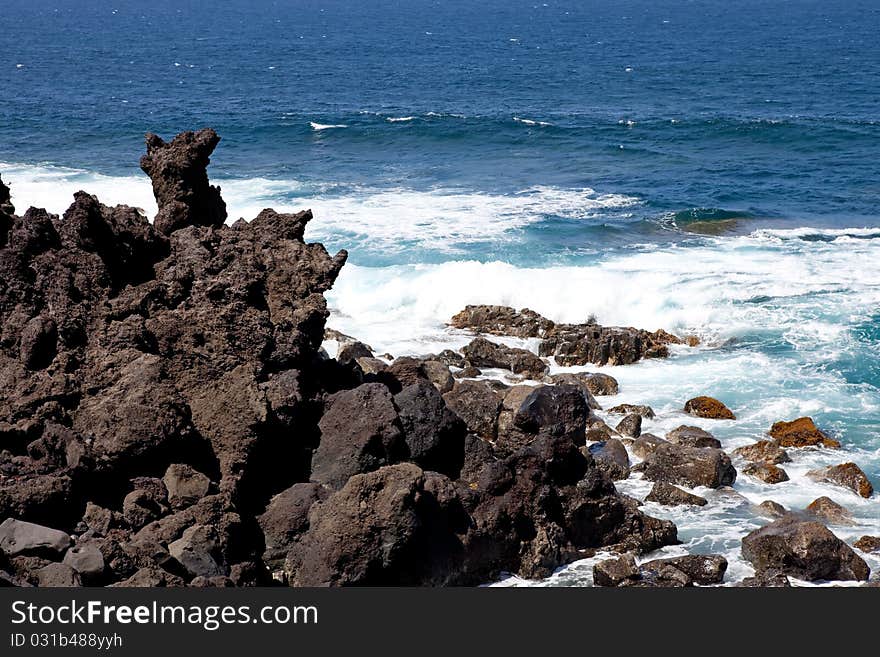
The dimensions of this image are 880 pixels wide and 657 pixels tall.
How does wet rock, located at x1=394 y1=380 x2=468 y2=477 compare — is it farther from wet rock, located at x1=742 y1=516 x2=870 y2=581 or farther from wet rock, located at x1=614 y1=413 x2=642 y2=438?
wet rock, located at x1=614 y1=413 x2=642 y2=438

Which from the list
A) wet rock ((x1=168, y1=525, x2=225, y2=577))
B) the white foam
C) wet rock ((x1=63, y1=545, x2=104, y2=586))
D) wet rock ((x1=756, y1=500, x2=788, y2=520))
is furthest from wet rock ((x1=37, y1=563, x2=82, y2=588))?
the white foam

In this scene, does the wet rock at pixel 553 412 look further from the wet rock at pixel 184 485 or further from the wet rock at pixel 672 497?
the wet rock at pixel 184 485

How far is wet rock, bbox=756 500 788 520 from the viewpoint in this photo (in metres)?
20.5

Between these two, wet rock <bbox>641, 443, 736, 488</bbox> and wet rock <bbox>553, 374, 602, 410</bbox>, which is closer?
wet rock <bbox>641, 443, 736, 488</bbox>

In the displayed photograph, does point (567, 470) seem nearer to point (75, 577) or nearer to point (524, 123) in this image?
point (75, 577)

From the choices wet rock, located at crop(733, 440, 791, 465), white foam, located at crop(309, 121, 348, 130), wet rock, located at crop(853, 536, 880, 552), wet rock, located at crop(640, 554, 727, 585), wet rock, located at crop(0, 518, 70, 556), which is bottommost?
wet rock, located at crop(733, 440, 791, 465)

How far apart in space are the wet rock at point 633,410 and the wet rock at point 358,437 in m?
9.09

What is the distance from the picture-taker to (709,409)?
25891mm

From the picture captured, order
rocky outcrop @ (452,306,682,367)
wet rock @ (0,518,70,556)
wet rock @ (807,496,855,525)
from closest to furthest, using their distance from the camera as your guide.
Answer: wet rock @ (0,518,70,556)
wet rock @ (807,496,855,525)
rocky outcrop @ (452,306,682,367)

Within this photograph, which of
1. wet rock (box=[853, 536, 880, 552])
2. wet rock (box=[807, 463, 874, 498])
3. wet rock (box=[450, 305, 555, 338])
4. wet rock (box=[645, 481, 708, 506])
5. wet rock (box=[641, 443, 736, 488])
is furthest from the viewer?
wet rock (box=[450, 305, 555, 338])

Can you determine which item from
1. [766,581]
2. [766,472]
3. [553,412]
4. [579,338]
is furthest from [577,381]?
[766,581]

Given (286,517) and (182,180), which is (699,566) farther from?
(182,180)

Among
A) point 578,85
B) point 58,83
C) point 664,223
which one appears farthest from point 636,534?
point 58,83

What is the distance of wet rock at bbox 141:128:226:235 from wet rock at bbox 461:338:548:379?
374 inches
